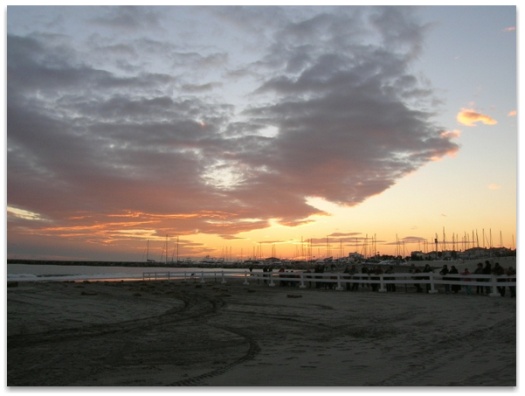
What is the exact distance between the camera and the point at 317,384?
8.16 metres

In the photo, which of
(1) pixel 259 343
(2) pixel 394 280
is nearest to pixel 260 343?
(1) pixel 259 343

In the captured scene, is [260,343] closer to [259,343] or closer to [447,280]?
[259,343]

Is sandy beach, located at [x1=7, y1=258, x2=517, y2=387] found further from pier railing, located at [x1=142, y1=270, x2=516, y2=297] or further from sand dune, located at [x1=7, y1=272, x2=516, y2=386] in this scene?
pier railing, located at [x1=142, y1=270, x2=516, y2=297]

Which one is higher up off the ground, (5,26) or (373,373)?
(5,26)

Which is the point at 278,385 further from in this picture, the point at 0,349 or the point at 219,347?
the point at 0,349

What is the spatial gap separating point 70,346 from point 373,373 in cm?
660

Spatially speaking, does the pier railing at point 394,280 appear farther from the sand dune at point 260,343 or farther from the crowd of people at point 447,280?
the sand dune at point 260,343

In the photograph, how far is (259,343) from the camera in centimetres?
1182

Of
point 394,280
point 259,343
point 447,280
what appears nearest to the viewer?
point 259,343

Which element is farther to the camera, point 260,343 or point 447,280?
point 447,280

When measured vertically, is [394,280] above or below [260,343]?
below

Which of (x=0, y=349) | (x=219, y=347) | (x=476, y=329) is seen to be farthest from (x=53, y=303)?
(x=476, y=329)

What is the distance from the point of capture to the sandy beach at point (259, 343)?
852 centimetres

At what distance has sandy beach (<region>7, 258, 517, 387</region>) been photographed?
8.52m
